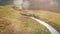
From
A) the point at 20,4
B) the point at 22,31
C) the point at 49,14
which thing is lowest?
the point at 22,31

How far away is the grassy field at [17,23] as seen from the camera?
403 cm

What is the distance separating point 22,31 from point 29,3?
849mm

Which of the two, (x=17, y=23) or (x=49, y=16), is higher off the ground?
(x=49, y=16)

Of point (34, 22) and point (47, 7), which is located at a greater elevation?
point (47, 7)

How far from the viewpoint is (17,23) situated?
4.14m

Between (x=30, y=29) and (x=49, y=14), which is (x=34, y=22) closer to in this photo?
(x=30, y=29)

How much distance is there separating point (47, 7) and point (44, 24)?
1.71 feet

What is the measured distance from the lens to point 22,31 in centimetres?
403

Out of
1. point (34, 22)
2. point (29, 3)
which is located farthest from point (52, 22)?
point (29, 3)

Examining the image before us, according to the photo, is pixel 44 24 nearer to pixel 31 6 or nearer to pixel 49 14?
pixel 49 14

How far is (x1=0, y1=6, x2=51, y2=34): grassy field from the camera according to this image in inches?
159

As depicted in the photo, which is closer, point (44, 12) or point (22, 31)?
point (22, 31)

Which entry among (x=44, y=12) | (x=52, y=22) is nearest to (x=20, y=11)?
(x=44, y=12)

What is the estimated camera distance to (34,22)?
4.16 metres
